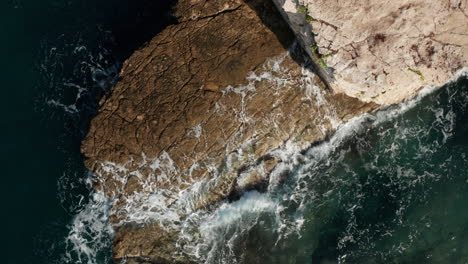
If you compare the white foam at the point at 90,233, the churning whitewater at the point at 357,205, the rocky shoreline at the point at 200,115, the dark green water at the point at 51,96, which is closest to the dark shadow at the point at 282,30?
the rocky shoreline at the point at 200,115

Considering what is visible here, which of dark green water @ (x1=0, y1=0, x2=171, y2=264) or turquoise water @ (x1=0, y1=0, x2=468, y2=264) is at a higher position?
dark green water @ (x1=0, y1=0, x2=171, y2=264)

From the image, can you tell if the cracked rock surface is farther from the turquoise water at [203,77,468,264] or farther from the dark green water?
the dark green water

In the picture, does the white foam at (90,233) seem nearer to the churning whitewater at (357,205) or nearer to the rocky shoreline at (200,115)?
the churning whitewater at (357,205)

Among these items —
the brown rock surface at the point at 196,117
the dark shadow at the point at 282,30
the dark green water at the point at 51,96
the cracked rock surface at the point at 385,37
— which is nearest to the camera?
the cracked rock surface at the point at 385,37

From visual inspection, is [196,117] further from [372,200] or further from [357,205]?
[372,200]

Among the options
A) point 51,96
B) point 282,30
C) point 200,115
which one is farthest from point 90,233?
point 282,30

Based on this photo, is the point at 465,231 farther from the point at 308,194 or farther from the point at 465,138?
the point at 308,194

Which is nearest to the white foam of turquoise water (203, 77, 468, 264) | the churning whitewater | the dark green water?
the churning whitewater
